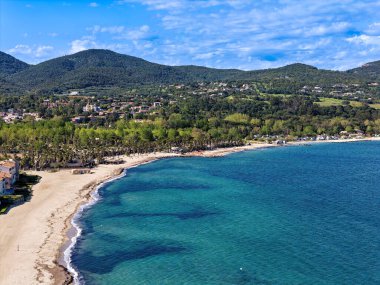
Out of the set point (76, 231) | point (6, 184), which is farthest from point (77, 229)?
point (6, 184)

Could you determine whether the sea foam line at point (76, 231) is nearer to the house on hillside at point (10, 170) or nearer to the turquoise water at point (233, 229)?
the turquoise water at point (233, 229)

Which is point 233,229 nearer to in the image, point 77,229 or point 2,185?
point 77,229

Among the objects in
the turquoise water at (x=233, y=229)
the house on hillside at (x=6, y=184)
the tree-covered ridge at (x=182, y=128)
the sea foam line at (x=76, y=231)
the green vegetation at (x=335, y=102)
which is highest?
the green vegetation at (x=335, y=102)

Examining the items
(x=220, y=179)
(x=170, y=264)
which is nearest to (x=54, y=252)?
(x=170, y=264)

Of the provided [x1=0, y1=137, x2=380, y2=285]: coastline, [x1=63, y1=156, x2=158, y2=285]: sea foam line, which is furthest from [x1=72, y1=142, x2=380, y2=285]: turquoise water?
[x1=0, y1=137, x2=380, y2=285]: coastline

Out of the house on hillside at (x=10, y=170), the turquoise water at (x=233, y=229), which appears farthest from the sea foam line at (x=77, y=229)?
the house on hillside at (x=10, y=170)

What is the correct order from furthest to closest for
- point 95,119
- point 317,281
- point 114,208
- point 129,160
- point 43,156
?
1. point 95,119
2. point 129,160
3. point 43,156
4. point 114,208
5. point 317,281

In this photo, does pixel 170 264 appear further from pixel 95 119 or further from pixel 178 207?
pixel 95 119
